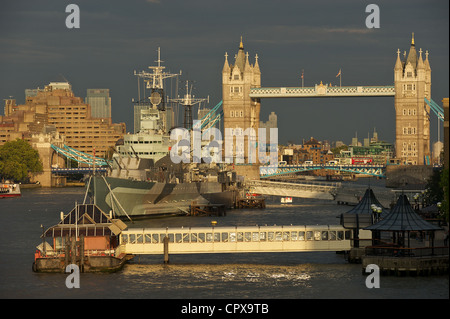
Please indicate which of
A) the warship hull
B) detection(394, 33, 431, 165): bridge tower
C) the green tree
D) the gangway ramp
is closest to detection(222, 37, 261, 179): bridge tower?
detection(394, 33, 431, 165): bridge tower

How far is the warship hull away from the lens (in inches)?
2689

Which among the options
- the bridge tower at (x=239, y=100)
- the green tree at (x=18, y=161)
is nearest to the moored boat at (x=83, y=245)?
the bridge tower at (x=239, y=100)

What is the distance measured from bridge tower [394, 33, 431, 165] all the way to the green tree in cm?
5739

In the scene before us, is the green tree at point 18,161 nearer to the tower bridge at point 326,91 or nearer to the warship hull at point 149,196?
the tower bridge at point 326,91

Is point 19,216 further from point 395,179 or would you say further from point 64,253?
point 395,179

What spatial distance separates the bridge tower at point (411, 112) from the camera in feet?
447

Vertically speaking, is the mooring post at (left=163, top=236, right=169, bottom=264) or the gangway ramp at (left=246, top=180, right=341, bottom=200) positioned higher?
the gangway ramp at (left=246, top=180, right=341, bottom=200)

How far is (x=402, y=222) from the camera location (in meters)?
41.5

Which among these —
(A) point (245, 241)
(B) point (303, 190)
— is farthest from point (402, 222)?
(B) point (303, 190)

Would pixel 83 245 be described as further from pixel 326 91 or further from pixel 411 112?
pixel 411 112

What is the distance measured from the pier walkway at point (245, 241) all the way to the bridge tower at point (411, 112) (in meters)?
93.2

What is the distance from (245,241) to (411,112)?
95.5 m

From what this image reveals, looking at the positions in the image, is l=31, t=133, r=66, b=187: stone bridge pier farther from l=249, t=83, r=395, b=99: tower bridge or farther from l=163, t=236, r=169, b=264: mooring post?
l=163, t=236, r=169, b=264: mooring post

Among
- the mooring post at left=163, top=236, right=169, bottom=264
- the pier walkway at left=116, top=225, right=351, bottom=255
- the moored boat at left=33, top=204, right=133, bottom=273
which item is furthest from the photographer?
the pier walkway at left=116, top=225, right=351, bottom=255
